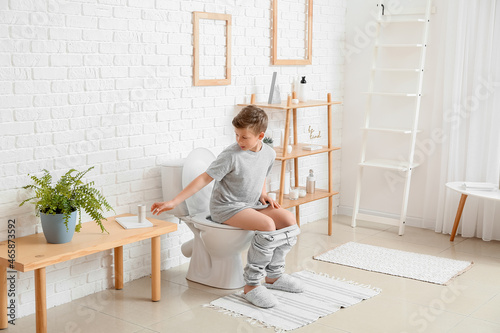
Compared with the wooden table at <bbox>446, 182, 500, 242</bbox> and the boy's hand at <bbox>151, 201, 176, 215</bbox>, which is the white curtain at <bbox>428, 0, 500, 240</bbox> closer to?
the wooden table at <bbox>446, 182, 500, 242</bbox>

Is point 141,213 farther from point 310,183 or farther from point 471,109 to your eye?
point 471,109

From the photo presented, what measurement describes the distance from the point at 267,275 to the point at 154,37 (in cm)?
152

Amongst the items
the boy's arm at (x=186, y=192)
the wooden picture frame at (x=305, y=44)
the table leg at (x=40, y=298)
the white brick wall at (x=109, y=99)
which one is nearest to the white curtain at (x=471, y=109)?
the wooden picture frame at (x=305, y=44)

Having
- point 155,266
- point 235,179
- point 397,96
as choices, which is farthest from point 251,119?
point 397,96

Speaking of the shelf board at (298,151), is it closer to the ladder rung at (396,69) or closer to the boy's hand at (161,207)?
the ladder rung at (396,69)

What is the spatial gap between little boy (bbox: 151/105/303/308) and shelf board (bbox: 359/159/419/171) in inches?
62.8

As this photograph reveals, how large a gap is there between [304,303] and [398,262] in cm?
103

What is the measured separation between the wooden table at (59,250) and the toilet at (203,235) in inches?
10.1

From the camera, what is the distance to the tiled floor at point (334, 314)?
3068 millimetres

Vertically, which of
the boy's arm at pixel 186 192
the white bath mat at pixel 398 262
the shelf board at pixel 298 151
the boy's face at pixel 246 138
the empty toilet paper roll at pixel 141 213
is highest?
the boy's face at pixel 246 138

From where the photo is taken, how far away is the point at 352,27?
529 centimetres

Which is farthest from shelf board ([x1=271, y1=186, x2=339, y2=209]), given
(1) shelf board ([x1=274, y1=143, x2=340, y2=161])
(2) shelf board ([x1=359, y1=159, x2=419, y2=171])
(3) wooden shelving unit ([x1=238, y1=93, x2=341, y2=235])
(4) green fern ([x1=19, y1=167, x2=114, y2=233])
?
(4) green fern ([x1=19, y1=167, x2=114, y2=233])

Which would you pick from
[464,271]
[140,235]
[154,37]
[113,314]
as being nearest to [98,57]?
[154,37]

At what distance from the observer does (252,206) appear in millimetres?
3564
